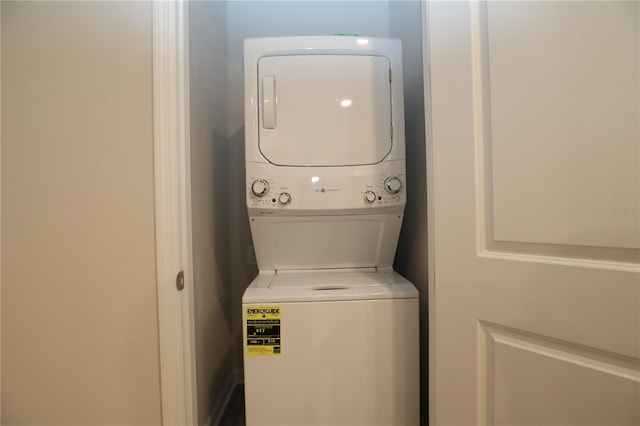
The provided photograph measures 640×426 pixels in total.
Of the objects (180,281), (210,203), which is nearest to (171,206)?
(180,281)

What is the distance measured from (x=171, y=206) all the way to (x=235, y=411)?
118 cm

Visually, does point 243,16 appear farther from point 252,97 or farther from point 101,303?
point 101,303

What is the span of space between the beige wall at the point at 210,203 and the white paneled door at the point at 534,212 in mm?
902

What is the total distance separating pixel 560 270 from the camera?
0.59 meters

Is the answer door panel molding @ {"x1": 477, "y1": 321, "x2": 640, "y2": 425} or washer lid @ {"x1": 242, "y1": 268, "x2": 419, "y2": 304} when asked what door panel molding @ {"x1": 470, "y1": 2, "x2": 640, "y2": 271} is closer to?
door panel molding @ {"x1": 477, "y1": 321, "x2": 640, "y2": 425}

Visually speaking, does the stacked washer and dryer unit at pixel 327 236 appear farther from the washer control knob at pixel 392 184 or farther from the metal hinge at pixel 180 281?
the metal hinge at pixel 180 281

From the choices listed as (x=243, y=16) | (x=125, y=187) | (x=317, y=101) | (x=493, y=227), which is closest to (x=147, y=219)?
(x=125, y=187)

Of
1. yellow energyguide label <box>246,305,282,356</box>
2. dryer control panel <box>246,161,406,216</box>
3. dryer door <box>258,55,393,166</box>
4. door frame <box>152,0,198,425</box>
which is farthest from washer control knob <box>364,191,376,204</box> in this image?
door frame <box>152,0,198,425</box>

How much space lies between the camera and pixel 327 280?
1.06 meters

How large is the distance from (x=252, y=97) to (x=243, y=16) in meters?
0.90

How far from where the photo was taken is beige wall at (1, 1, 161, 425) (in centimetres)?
83

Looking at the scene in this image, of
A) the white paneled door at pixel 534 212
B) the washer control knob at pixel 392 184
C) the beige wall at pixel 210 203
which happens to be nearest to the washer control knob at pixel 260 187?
the beige wall at pixel 210 203

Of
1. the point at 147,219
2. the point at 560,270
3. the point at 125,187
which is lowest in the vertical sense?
the point at 560,270

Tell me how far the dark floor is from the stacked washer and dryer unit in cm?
53
